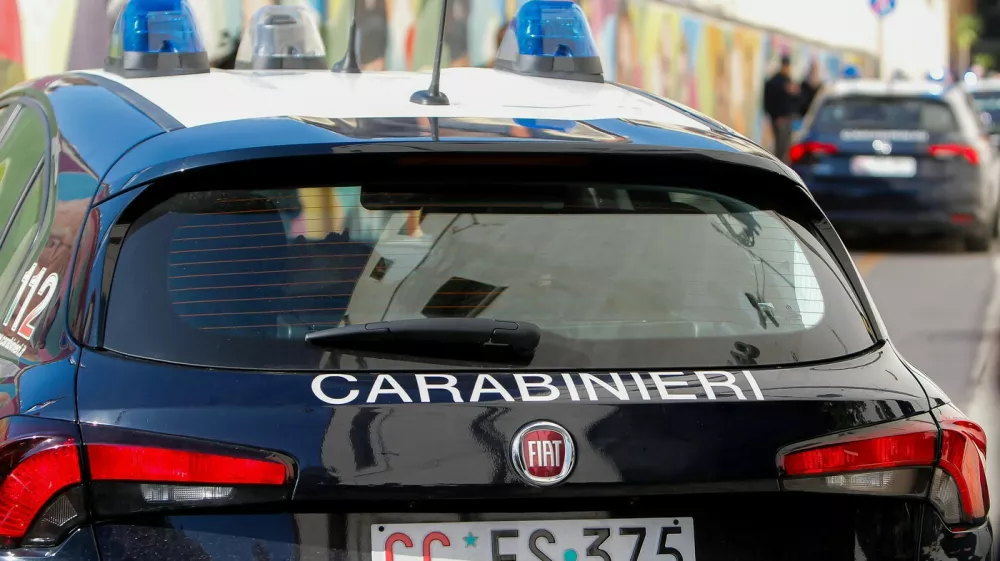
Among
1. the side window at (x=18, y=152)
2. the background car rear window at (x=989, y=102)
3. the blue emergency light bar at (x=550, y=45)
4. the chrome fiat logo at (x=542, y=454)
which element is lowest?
the background car rear window at (x=989, y=102)

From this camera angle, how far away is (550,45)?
13.9ft

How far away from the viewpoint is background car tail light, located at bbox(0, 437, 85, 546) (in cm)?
262

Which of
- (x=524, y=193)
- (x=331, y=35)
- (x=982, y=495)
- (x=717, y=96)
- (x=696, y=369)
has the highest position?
(x=524, y=193)

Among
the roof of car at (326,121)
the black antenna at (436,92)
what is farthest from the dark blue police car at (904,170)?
the black antenna at (436,92)

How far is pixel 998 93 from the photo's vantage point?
97.2 feet

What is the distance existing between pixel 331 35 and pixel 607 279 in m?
11.7

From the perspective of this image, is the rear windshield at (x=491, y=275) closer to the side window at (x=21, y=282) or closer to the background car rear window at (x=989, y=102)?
the side window at (x=21, y=282)

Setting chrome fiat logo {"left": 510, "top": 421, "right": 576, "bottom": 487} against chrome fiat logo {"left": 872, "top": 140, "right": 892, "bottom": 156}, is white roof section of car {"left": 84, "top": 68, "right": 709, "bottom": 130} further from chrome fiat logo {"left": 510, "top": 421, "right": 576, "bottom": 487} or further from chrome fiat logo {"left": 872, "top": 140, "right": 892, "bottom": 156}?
chrome fiat logo {"left": 872, "top": 140, "right": 892, "bottom": 156}

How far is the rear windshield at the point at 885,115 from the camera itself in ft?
52.3

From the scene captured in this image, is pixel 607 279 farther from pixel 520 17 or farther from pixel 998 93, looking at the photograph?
pixel 998 93

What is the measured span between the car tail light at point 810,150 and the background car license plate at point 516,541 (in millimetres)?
13465

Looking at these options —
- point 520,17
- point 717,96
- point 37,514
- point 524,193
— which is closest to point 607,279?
point 524,193

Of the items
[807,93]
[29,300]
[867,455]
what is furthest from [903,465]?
[807,93]

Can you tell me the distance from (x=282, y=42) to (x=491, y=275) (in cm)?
205
